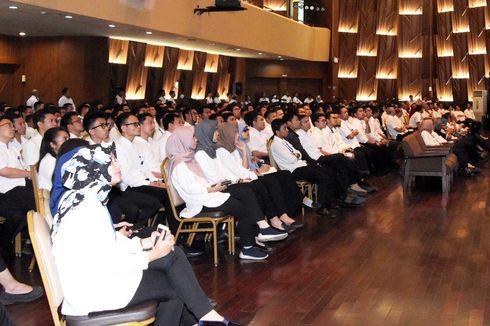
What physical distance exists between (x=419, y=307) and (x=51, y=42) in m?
13.8

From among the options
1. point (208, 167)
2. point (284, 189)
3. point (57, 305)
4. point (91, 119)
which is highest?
point (91, 119)

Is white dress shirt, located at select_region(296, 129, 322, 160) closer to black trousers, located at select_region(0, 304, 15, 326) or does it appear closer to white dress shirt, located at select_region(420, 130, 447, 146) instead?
white dress shirt, located at select_region(420, 130, 447, 146)

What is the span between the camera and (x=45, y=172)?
5.55m

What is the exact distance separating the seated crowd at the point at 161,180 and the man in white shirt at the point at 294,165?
0.05 ft

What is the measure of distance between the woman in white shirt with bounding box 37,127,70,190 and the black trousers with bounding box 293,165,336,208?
11.4 feet

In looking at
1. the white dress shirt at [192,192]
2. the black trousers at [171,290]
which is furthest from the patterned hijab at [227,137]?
the black trousers at [171,290]

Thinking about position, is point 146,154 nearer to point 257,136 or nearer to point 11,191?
point 11,191

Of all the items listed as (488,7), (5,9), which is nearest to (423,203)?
(5,9)

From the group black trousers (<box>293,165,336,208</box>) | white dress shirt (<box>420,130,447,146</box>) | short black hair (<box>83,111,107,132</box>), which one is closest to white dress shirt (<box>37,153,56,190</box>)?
short black hair (<box>83,111,107,132</box>)

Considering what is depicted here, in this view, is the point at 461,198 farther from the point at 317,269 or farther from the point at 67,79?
the point at 67,79

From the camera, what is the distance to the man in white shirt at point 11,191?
5625 mm

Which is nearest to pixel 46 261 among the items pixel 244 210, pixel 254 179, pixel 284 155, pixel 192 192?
pixel 192 192

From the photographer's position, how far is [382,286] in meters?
5.24

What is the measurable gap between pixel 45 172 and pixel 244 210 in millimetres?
1701
